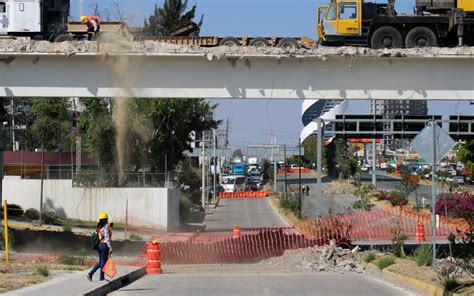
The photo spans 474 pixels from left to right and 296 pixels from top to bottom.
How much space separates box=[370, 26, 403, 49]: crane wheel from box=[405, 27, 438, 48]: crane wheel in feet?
1.25

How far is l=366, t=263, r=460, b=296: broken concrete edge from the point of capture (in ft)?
55.0

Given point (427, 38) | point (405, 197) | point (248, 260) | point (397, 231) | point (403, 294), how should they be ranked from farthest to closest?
point (405, 197)
point (427, 38)
point (248, 260)
point (397, 231)
point (403, 294)

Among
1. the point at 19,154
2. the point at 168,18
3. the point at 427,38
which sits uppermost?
the point at 168,18

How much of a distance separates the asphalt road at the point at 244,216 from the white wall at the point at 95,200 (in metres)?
3.76

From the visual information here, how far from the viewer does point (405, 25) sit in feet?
117

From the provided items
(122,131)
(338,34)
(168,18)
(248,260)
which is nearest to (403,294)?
(248,260)

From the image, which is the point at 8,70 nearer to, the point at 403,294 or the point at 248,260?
the point at 248,260

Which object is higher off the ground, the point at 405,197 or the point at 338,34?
the point at 338,34

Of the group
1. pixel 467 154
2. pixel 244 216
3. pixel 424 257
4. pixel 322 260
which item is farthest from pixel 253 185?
pixel 424 257

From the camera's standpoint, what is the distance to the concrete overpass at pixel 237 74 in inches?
1204

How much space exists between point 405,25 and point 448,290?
21.4 m

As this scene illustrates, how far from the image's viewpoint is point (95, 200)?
50500 mm

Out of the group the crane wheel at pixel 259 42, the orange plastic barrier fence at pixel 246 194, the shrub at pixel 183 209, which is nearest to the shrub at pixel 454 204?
the crane wheel at pixel 259 42

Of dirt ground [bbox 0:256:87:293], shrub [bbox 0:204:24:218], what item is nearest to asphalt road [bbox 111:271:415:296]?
dirt ground [bbox 0:256:87:293]
